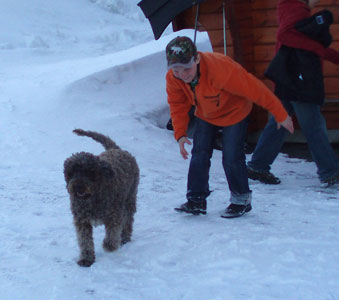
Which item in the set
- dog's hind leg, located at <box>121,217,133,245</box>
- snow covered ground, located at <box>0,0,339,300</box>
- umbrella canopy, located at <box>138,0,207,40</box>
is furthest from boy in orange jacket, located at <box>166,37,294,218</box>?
umbrella canopy, located at <box>138,0,207,40</box>

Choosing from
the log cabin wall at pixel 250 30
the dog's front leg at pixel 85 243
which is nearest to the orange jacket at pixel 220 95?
the dog's front leg at pixel 85 243

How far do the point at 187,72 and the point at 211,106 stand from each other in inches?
18.1

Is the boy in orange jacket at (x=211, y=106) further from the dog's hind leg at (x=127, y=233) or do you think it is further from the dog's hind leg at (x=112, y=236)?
the dog's hind leg at (x=112, y=236)

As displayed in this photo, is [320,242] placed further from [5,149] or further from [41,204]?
[5,149]

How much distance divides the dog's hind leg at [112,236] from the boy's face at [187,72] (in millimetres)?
1291

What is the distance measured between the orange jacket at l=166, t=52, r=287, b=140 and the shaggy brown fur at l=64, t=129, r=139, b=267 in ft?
2.56

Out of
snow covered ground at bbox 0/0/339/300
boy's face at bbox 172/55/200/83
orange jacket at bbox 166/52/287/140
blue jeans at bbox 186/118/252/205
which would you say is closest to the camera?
snow covered ground at bbox 0/0/339/300

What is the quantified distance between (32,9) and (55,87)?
526 inches

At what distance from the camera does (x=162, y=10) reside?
6.90m

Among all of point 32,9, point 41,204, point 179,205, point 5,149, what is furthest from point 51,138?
point 32,9

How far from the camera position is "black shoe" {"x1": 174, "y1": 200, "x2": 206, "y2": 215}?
455cm

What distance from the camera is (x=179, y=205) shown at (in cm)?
496

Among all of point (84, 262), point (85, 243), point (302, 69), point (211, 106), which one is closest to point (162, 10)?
point (302, 69)

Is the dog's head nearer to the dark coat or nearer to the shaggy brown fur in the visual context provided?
the shaggy brown fur
